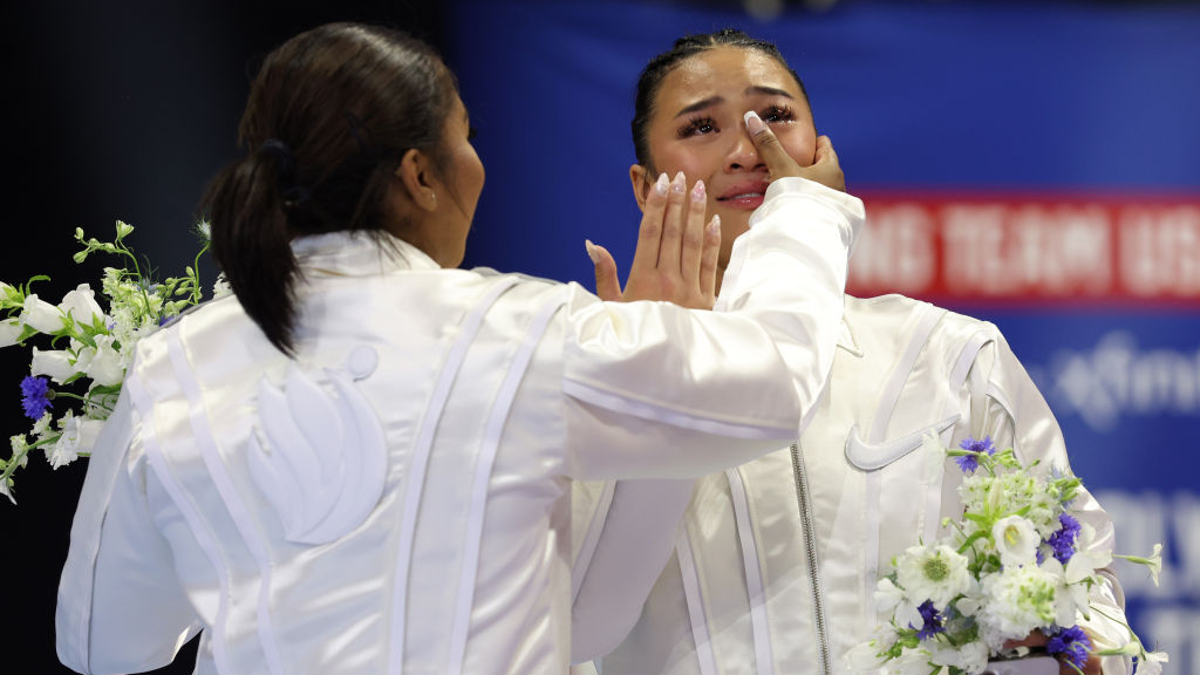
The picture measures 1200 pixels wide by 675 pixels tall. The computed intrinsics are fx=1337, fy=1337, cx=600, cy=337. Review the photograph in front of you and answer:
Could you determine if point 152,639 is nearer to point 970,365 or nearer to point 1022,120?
point 970,365

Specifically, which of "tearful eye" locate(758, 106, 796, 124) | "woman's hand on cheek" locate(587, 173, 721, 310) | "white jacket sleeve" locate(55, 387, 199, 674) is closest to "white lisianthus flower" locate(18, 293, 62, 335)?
"white jacket sleeve" locate(55, 387, 199, 674)

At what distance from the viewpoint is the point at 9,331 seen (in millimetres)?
1880

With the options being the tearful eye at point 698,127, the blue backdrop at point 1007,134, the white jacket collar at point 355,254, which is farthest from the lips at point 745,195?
the blue backdrop at point 1007,134

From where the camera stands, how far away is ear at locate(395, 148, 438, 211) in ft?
4.79

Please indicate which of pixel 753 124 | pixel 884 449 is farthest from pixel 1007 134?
pixel 884 449

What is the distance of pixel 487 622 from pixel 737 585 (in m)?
0.54

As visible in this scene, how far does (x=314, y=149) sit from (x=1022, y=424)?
1006 mm

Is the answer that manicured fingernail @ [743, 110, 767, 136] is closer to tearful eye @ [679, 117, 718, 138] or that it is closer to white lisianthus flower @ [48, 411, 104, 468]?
tearful eye @ [679, 117, 718, 138]

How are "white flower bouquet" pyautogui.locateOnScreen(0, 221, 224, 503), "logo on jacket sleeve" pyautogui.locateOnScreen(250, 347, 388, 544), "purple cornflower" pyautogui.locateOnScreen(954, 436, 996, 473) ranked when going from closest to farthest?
"logo on jacket sleeve" pyautogui.locateOnScreen(250, 347, 388, 544) < "purple cornflower" pyautogui.locateOnScreen(954, 436, 996, 473) < "white flower bouquet" pyautogui.locateOnScreen(0, 221, 224, 503)

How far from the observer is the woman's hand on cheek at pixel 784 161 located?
1.83 metres

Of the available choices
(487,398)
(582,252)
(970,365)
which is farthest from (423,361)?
(582,252)

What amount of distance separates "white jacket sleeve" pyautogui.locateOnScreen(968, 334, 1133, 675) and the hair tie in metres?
0.94

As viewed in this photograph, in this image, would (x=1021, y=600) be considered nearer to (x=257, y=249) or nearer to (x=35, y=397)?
(x=257, y=249)

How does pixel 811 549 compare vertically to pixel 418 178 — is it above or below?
below
